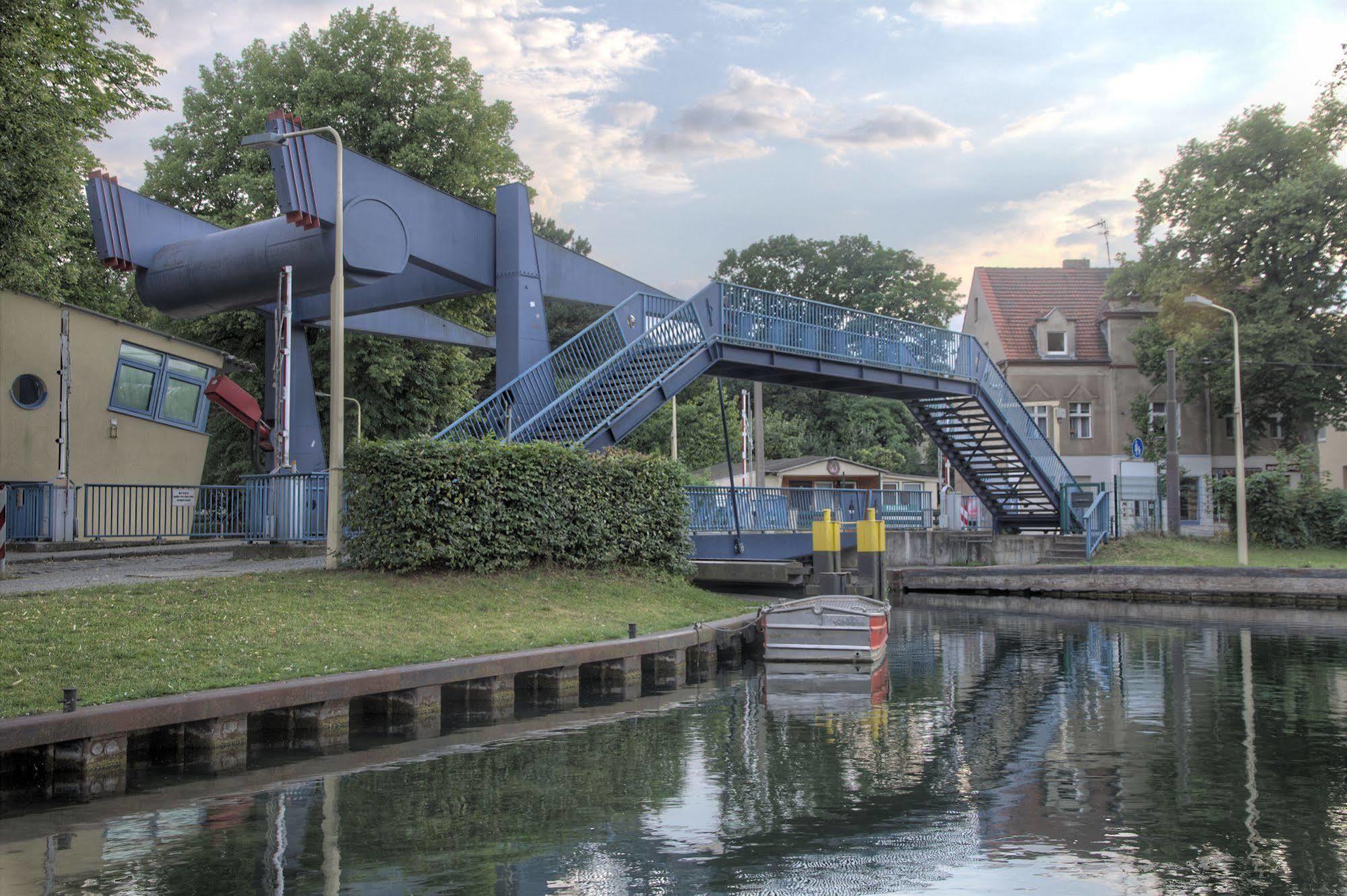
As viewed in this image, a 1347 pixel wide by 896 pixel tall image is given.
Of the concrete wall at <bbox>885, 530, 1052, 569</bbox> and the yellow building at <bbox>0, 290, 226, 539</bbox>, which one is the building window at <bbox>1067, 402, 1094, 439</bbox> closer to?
the concrete wall at <bbox>885, 530, 1052, 569</bbox>

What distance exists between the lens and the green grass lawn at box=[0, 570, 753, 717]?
1074 centimetres

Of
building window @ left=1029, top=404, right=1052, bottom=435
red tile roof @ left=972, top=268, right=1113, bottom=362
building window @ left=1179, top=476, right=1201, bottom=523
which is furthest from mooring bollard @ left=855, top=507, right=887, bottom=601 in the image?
building window @ left=1179, top=476, right=1201, bottom=523

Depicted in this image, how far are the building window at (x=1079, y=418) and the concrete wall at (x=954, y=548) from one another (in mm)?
15033

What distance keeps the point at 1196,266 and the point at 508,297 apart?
30504 millimetres

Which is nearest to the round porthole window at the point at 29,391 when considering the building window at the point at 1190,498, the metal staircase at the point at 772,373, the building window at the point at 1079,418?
the metal staircase at the point at 772,373

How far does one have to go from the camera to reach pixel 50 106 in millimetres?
21828

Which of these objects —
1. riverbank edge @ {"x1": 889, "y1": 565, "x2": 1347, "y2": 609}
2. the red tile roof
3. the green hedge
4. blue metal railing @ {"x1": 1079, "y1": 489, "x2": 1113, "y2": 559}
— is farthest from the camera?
the red tile roof

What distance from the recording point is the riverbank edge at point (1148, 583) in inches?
1113

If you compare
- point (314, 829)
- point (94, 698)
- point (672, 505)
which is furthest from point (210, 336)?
point (314, 829)

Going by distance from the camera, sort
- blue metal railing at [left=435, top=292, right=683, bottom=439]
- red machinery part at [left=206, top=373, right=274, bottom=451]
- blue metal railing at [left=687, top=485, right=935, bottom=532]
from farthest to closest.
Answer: red machinery part at [left=206, top=373, right=274, bottom=451], blue metal railing at [left=687, top=485, right=935, bottom=532], blue metal railing at [left=435, top=292, right=683, bottom=439]

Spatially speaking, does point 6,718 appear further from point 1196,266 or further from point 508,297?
point 1196,266

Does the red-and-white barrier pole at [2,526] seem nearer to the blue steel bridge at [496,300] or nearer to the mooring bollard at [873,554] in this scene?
the blue steel bridge at [496,300]

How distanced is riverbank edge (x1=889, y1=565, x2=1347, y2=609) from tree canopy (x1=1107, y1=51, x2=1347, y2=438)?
13149mm

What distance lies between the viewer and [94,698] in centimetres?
996
